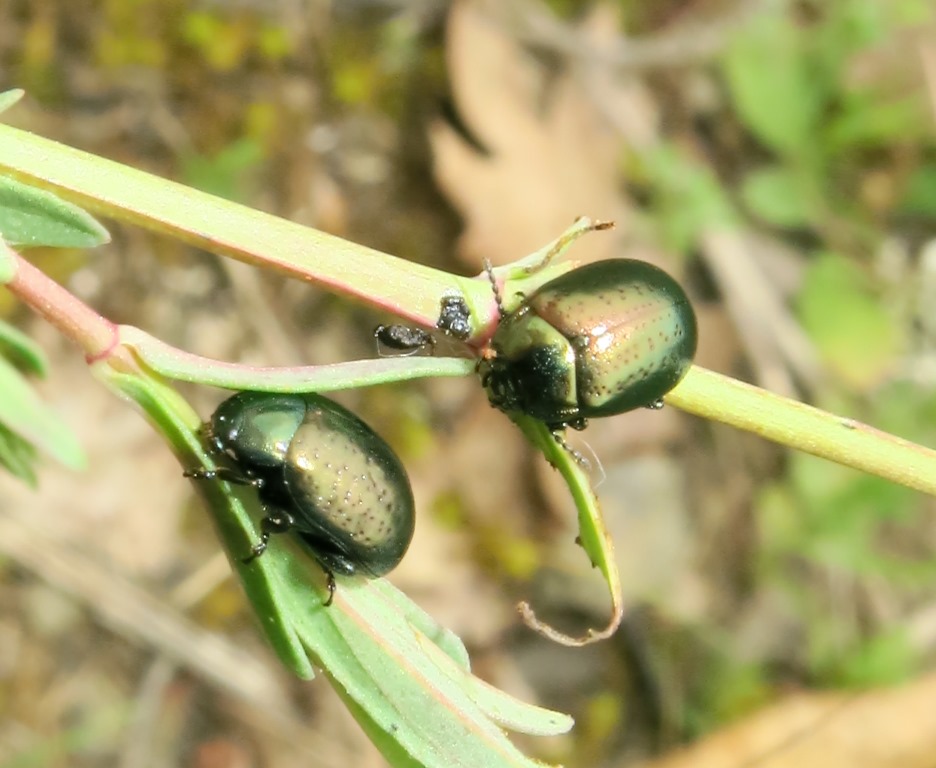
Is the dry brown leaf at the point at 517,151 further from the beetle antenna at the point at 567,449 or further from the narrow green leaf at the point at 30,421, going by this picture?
the narrow green leaf at the point at 30,421

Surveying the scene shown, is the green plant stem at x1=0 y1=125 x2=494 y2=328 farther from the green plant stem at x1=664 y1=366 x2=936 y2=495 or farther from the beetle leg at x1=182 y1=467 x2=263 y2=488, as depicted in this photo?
the green plant stem at x1=664 y1=366 x2=936 y2=495

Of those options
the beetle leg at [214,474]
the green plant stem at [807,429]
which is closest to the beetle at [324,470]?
the beetle leg at [214,474]

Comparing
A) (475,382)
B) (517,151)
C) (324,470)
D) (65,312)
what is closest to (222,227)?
(65,312)

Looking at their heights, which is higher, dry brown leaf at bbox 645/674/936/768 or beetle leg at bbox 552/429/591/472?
beetle leg at bbox 552/429/591/472

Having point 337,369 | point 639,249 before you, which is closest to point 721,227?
point 639,249

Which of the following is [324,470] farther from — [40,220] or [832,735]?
[832,735]

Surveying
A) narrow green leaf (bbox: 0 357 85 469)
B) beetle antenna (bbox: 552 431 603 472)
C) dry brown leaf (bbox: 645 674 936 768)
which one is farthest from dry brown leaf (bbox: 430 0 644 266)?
narrow green leaf (bbox: 0 357 85 469)
